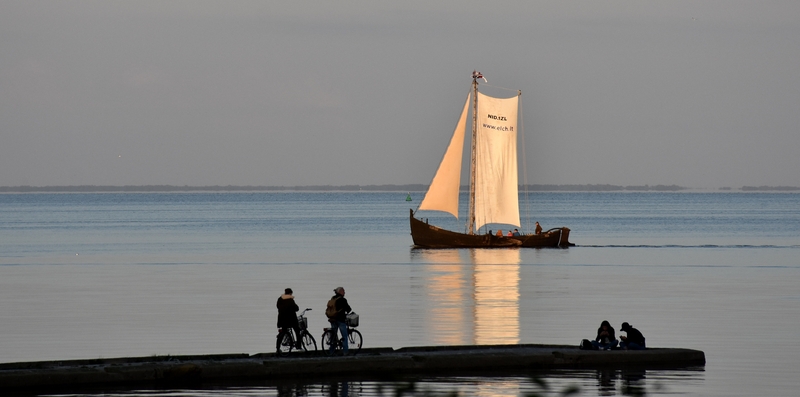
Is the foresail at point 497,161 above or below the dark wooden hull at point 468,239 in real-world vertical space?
above

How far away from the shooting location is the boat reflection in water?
36.9 meters

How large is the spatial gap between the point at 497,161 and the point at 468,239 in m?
6.37

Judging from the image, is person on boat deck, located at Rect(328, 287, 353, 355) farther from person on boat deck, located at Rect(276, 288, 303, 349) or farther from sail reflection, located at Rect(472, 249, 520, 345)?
sail reflection, located at Rect(472, 249, 520, 345)

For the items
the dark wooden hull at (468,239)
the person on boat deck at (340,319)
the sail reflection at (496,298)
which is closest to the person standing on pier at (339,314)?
the person on boat deck at (340,319)

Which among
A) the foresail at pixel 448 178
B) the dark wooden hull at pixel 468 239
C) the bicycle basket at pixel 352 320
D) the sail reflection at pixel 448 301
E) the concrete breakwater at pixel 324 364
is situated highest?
the foresail at pixel 448 178

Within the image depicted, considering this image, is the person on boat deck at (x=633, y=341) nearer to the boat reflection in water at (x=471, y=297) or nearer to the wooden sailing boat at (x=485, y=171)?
the boat reflection in water at (x=471, y=297)

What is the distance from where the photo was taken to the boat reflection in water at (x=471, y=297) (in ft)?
121

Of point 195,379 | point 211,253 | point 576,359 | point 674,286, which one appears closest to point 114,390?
point 195,379

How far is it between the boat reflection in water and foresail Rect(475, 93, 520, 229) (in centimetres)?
404

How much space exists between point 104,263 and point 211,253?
1420 centimetres

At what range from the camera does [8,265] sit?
74.2m

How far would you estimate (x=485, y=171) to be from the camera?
303 feet

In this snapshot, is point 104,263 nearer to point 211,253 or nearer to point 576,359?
point 211,253

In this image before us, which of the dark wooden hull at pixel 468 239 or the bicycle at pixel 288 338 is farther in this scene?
the dark wooden hull at pixel 468 239
